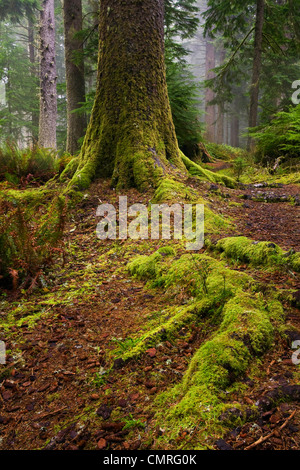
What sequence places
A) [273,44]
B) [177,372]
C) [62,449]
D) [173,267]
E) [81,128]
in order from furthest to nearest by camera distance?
[273,44] < [81,128] < [173,267] < [177,372] < [62,449]

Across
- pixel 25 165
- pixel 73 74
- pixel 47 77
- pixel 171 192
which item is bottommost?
pixel 171 192

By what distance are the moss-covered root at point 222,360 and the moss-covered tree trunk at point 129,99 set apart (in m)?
2.82

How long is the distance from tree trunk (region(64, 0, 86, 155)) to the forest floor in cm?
792

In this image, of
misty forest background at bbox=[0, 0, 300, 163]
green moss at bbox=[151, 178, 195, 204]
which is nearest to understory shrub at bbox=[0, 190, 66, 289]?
green moss at bbox=[151, 178, 195, 204]

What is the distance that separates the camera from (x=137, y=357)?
189 centimetres

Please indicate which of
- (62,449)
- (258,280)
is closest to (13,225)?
(62,449)

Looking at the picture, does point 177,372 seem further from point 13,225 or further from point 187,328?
point 13,225

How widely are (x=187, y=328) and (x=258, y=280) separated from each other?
821mm

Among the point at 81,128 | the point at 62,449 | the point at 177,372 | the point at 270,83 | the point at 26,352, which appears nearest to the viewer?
the point at 62,449

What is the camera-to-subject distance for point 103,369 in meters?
1.86

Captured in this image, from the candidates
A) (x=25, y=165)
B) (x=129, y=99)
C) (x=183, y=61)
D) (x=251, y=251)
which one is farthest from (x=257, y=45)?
(x=251, y=251)

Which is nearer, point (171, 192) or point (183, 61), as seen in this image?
point (171, 192)

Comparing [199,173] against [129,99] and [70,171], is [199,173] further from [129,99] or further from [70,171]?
[70,171]

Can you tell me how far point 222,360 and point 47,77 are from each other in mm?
13458
